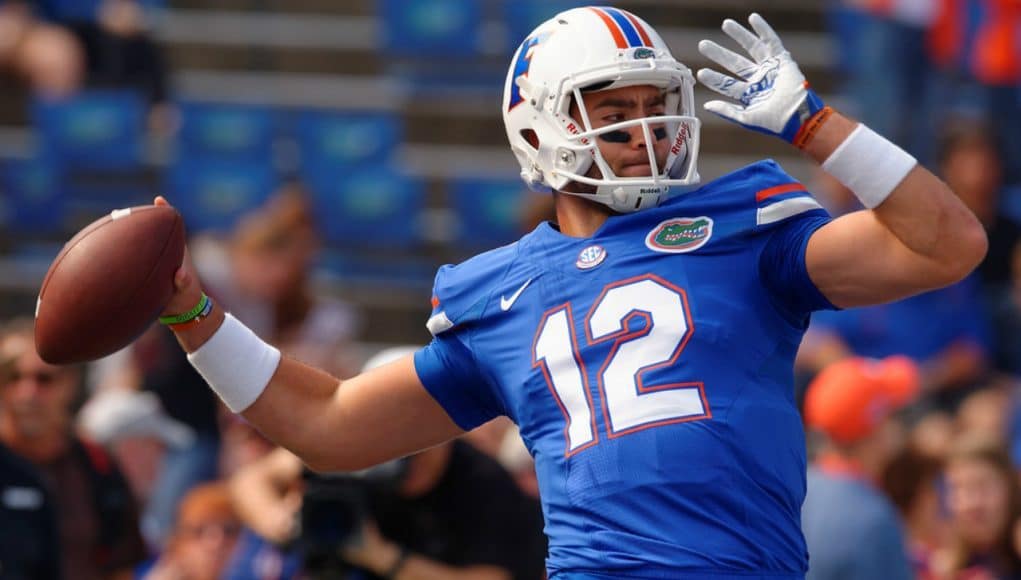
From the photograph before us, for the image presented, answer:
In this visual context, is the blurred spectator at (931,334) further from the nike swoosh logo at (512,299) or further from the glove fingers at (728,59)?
the glove fingers at (728,59)

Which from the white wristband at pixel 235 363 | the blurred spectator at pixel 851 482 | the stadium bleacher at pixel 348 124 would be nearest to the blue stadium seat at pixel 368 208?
the stadium bleacher at pixel 348 124

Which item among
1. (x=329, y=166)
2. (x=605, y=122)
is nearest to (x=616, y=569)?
(x=605, y=122)

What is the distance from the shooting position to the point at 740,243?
A: 9.82 ft

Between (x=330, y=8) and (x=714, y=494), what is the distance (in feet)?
26.0

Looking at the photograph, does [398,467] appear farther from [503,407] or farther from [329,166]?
[329,166]

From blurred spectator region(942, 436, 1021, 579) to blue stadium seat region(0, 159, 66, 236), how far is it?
5.33m

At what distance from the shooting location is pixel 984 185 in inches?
320

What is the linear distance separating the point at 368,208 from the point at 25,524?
3979 millimetres

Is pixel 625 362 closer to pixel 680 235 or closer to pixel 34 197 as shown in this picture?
pixel 680 235

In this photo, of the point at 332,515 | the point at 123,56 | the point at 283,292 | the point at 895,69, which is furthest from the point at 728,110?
the point at 123,56

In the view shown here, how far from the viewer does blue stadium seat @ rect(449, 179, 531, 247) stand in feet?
29.1

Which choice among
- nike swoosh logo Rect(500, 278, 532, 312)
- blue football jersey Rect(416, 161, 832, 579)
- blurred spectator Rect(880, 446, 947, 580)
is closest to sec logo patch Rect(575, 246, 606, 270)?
blue football jersey Rect(416, 161, 832, 579)

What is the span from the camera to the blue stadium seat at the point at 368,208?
354 inches

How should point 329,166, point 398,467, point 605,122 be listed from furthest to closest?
point 329,166
point 398,467
point 605,122
